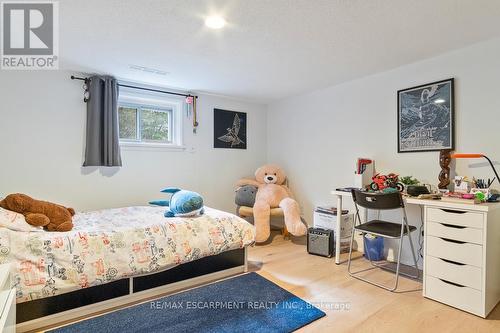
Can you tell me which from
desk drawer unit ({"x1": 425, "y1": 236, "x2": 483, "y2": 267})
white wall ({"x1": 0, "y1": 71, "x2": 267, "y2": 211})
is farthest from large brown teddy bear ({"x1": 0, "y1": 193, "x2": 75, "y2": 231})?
desk drawer unit ({"x1": 425, "y1": 236, "x2": 483, "y2": 267})

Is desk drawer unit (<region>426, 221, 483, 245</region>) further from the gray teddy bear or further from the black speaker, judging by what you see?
the gray teddy bear

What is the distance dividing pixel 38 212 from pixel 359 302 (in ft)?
7.96

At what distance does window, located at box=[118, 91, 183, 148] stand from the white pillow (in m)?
1.48

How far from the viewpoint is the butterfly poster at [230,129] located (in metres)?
3.87

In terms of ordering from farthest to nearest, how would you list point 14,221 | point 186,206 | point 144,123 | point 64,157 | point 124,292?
point 144,123 < point 64,157 < point 186,206 < point 124,292 < point 14,221

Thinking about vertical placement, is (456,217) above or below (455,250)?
above

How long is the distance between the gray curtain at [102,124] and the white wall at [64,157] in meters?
0.13

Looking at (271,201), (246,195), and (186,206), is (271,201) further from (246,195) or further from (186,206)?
(186,206)

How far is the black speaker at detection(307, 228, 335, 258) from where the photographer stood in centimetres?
291

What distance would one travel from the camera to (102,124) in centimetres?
292

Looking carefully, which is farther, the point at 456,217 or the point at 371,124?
the point at 371,124

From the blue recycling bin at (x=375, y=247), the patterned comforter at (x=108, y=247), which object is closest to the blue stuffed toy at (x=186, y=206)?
the patterned comforter at (x=108, y=247)

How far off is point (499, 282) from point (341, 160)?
5.79ft

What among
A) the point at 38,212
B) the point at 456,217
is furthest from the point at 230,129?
the point at 456,217
